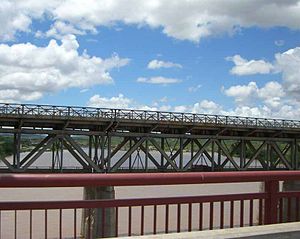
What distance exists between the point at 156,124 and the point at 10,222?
35664 mm

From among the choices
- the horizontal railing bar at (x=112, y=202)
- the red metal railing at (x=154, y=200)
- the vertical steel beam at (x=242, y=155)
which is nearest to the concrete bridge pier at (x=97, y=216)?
the red metal railing at (x=154, y=200)

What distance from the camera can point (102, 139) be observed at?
139ft

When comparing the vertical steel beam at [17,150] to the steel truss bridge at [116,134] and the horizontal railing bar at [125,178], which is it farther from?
the horizontal railing bar at [125,178]

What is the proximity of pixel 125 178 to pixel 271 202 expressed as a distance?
2579 millimetres

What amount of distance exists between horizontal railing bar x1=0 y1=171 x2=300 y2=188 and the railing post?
0.14m

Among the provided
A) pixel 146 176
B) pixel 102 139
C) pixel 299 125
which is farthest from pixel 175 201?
pixel 299 125

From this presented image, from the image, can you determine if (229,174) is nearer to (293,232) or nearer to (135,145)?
(293,232)

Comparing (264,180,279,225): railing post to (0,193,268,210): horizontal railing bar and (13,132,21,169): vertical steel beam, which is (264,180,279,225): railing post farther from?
(13,132,21,169): vertical steel beam

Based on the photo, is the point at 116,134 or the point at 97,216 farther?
the point at 116,134

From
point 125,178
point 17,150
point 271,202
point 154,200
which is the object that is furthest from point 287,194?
point 17,150

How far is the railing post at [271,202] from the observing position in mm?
7316

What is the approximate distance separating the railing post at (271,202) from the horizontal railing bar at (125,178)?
0.48 feet

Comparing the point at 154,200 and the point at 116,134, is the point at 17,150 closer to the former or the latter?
the point at 116,134

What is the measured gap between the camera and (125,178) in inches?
236
